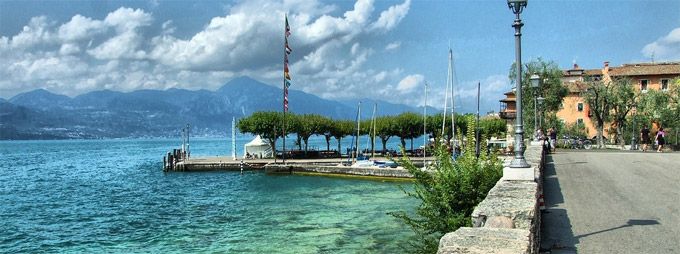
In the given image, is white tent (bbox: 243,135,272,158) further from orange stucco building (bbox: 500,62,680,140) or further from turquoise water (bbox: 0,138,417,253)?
orange stucco building (bbox: 500,62,680,140)

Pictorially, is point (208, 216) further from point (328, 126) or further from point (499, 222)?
point (328, 126)

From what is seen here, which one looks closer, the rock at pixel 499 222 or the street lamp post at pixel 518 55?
the rock at pixel 499 222

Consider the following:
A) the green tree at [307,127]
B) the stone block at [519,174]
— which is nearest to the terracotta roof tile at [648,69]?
the green tree at [307,127]

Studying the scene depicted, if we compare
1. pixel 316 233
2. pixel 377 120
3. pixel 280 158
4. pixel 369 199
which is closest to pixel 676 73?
pixel 377 120

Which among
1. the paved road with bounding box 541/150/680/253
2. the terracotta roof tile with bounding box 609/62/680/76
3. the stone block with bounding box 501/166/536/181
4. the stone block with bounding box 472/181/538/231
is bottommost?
the paved road with bounding box 541/150/680/253

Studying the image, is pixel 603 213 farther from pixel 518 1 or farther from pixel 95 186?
pixel 95 186

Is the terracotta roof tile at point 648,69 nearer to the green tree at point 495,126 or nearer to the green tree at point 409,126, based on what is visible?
the green tree at point 495,126

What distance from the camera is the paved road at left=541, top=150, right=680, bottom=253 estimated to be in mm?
7883

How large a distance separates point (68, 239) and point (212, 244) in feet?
24.0

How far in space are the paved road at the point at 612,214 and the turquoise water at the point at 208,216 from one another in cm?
621

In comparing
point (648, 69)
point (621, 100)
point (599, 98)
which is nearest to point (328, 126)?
point (599, 98)

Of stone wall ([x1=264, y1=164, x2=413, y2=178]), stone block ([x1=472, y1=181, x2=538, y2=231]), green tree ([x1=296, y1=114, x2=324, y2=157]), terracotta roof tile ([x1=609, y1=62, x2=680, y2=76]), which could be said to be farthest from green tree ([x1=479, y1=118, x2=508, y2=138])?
stone block ([x1=472, y1=181, x2=538, y2=231])

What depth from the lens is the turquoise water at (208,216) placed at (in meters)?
19.8

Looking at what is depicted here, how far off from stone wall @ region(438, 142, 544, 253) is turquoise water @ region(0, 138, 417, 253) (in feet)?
28.0
